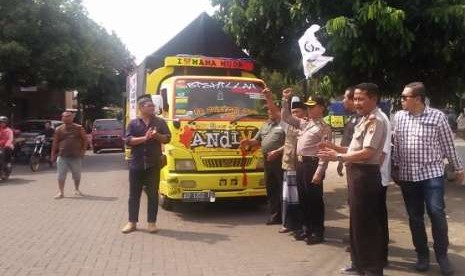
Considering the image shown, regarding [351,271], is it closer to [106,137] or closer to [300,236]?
[300,236]

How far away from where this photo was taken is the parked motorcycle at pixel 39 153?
56.5 feet

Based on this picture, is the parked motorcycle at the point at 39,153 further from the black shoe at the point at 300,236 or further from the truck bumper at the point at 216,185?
the black shoe at the point at 300,236

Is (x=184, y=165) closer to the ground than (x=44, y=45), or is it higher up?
closer to the ground

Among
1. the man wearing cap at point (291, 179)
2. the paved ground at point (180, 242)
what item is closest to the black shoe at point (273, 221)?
the paved ground at point (180, 242)

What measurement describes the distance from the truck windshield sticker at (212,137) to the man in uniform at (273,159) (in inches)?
16.6

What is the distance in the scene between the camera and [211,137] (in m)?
8.56

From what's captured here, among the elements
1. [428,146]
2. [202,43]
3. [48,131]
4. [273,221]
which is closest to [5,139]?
[48,131]

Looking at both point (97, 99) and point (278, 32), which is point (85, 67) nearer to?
point (278, 32)

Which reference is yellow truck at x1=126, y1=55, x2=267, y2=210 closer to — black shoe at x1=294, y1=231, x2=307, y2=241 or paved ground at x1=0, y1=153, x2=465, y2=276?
paved ground at x1=0, y1=153, x2=465, y2=276

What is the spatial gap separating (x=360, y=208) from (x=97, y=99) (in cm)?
3938

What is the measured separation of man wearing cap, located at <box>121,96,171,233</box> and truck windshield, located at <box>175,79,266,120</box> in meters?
1.20

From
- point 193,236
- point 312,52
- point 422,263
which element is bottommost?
point 193,236

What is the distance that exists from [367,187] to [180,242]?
2724 mm

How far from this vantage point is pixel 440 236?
18.0ft
